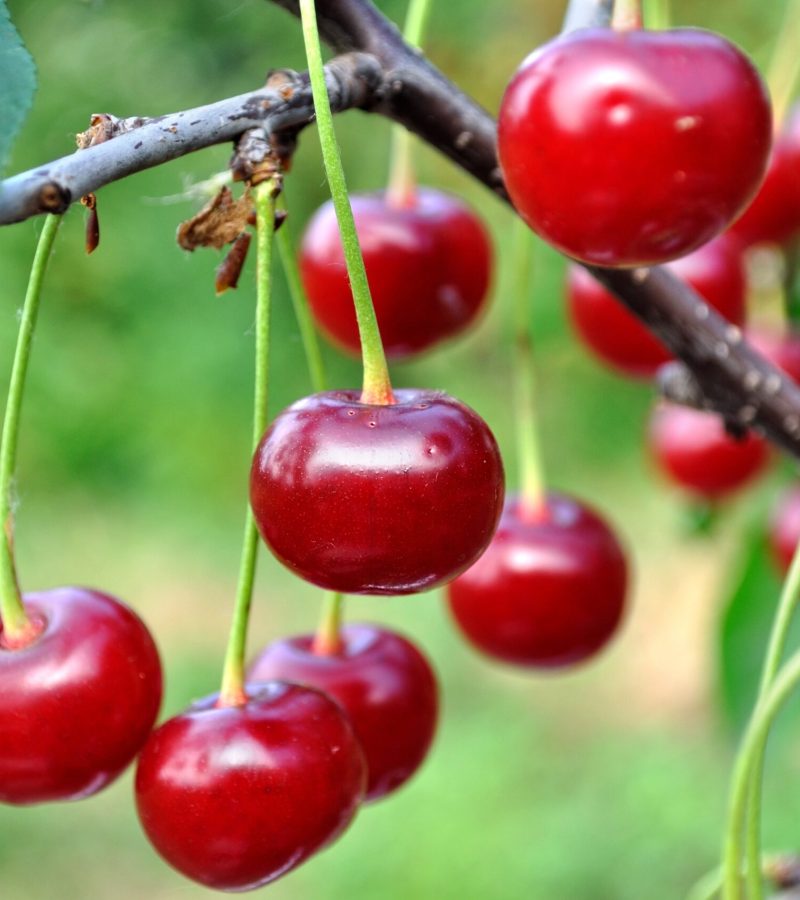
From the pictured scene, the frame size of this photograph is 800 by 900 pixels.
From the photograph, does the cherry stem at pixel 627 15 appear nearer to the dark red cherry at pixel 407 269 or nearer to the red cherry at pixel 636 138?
the red cherry at pixel 636 138

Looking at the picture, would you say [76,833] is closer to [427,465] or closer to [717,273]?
[717,273]

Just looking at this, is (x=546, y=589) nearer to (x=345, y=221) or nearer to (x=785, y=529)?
(x=785, y=529)

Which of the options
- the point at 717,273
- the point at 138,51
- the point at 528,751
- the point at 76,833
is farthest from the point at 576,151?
the point at 76,833

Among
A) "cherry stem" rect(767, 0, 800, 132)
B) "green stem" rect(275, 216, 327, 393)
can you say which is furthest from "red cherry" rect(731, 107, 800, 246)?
"green stem" rect(275, 216, 327, 393)

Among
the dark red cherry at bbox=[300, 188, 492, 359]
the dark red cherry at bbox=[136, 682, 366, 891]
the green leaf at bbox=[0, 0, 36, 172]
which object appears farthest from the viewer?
the dark red cherry at bbox=[300, 188, 492, 359]

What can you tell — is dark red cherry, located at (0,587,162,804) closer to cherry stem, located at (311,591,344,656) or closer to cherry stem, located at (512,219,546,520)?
cherry stem, located at (311,591,344,656)

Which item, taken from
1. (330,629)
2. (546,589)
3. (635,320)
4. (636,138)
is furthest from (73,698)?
(635,320)
